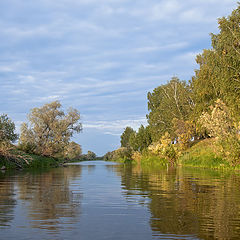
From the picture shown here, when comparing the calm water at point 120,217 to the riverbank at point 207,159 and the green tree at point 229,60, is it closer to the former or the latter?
the green tree at point 229,60

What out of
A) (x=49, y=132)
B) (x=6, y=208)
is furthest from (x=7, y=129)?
(x=6, y=208)

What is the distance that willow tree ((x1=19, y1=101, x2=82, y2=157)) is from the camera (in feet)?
200

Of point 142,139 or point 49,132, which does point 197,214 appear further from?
point 142,139

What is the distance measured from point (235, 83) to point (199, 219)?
24851mm

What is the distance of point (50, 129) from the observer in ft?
212

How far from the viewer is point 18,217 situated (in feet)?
30.4

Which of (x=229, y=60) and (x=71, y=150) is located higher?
(x=229, y=60)

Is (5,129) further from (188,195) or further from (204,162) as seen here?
(188,195)

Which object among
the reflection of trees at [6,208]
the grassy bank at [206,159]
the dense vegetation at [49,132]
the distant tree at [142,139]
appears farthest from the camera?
the distant tree at [142,139]

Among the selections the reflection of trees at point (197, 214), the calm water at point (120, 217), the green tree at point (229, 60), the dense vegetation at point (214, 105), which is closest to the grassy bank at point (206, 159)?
the dense vegetation at point (214, 105)

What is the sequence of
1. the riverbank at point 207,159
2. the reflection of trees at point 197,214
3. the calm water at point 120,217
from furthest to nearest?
the riverbank at point 207,159
the reflection of trees at point 197,214
the calm water at point 120,217

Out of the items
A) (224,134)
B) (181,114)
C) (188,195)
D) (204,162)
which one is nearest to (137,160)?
(181,114)

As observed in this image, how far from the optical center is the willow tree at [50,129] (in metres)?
60.9

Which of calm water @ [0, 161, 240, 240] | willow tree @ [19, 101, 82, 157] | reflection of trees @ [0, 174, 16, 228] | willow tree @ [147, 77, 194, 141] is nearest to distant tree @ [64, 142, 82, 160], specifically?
willow tree @ [19, 101, 82, 157]
